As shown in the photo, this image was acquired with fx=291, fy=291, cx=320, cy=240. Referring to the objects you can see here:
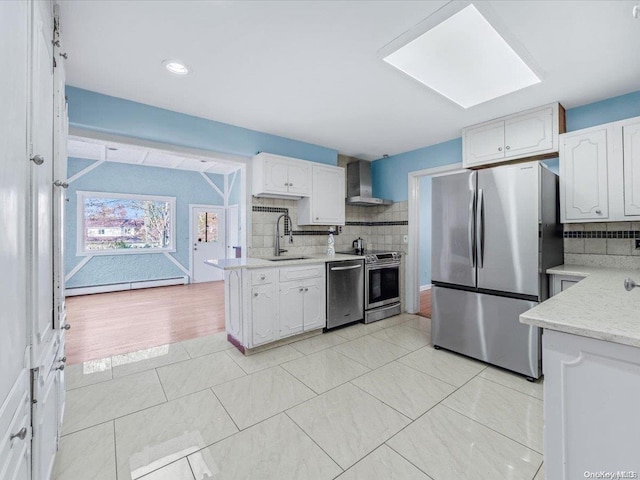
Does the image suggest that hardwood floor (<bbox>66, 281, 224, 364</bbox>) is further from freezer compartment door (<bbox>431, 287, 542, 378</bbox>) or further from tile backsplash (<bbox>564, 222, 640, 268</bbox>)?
tile backsplash (<bbox>564, 222, 640, 268</bbox>)

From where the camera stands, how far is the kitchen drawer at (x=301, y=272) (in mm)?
3049

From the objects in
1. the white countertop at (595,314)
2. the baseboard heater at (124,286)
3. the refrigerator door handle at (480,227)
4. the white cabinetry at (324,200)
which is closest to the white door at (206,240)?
the baseboard heater at (124,286)

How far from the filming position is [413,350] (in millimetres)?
2947

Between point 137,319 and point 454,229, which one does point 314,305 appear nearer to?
point 454,229

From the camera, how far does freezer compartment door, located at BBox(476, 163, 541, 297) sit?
2.35 metres

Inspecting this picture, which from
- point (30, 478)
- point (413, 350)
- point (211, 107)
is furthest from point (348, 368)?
point (211, 107)

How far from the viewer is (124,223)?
6.17 metres

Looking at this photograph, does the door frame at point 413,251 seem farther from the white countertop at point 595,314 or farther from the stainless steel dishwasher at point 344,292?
the white countertop at point 595,314

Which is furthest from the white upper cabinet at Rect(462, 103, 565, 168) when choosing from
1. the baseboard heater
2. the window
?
the baseboard heater

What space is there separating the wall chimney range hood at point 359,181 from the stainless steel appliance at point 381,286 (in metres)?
0.97

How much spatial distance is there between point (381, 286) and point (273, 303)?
165 cm

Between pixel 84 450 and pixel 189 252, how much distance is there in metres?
5.56

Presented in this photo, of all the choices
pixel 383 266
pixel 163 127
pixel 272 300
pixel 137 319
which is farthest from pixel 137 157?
pixel 383 266

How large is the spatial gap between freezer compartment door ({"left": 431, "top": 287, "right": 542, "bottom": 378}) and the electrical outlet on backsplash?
158 cm
